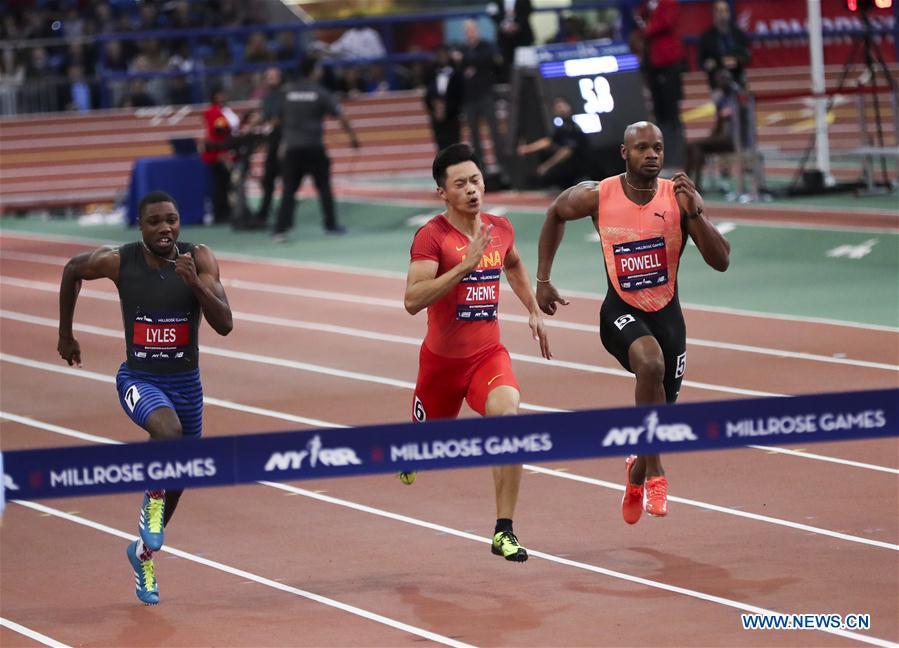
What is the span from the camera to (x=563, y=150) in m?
22.9

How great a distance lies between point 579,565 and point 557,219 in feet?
6.20

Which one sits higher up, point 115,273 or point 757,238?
point 115,273

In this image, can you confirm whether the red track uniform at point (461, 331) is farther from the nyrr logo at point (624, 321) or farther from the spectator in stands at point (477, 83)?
the spectator in stands at point (477, 83)

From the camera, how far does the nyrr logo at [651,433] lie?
5.89 meters

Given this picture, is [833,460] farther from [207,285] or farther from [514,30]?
[514,30]

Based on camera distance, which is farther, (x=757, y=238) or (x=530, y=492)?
(x=757, y=238)

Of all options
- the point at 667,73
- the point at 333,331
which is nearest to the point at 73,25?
the point at 667,73

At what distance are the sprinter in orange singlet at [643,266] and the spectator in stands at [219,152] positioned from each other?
17.0 metres

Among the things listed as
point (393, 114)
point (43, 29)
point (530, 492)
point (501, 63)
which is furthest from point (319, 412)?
point (43, 29)

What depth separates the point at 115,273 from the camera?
7.91 metres

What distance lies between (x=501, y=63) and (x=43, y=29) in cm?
1232

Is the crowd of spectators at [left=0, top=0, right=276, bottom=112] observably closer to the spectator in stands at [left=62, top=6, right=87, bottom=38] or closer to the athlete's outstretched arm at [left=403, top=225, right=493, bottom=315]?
the spectator in stands at [left=62, top=6, right=87, bottom=38]

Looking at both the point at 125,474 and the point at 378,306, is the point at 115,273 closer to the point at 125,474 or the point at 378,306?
the point at 125,474

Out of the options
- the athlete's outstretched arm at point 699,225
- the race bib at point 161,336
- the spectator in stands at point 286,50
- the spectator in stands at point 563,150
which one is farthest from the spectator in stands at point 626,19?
the race bib at point 161,336
